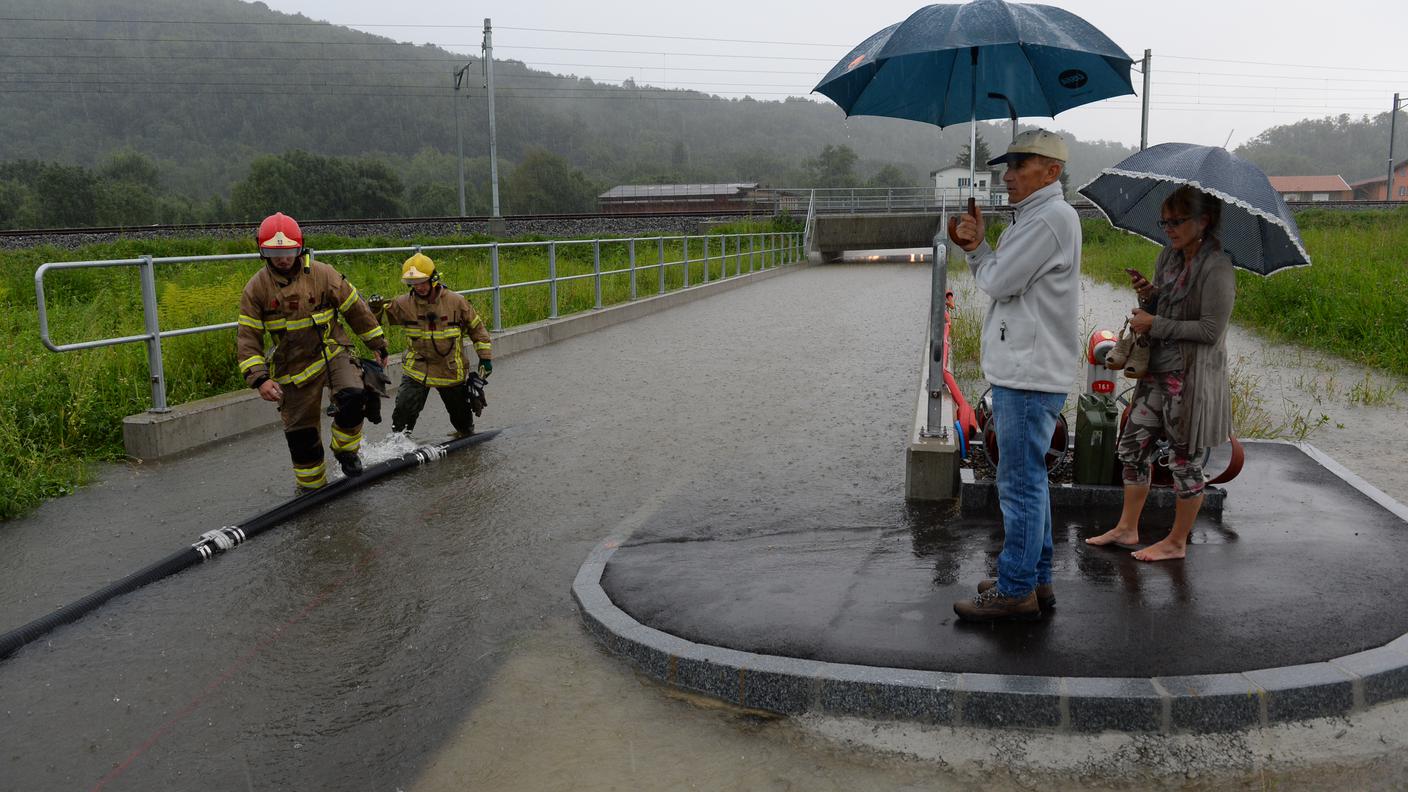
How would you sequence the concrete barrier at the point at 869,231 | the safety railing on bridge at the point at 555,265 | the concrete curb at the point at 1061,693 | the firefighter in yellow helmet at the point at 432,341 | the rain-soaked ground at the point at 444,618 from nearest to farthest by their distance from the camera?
1. the rain-soaked ground at the point at 444,618
2. the concrete curb at the point at 1061,693
3. the safety railing on bridge at the point at 555,265
4. the firefighter in yellow helmet at the point at 432,341
5. the concrete barrier at the point at 869,231

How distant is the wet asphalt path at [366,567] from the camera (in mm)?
3410

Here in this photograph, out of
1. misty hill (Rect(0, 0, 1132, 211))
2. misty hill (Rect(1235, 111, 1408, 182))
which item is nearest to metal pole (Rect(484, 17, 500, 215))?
misty hill (Rect(0, 0, 1132, 211))

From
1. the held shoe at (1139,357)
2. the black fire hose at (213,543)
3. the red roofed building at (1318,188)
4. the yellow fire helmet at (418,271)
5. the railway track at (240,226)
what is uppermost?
the red roofed building at (1318,188)

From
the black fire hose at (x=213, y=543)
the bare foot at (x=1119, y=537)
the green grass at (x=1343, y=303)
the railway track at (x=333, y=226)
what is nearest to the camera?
the black fire hose at (x=213, y=543)

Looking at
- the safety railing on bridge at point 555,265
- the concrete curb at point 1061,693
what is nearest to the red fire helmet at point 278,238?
the safety railing on bridge at point 555,265

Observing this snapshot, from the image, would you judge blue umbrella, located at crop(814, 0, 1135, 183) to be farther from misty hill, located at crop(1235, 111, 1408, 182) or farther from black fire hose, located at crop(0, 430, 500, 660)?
misty hill, located at crop(1235, 111, 1408, 182)

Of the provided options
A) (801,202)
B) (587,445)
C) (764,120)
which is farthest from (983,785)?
(764,120)

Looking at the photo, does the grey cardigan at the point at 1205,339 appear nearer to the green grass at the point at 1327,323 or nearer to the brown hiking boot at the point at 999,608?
the brown hiking boot at the point at 999,608

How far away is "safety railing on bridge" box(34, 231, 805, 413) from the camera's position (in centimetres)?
729

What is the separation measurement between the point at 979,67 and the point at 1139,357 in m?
1.60

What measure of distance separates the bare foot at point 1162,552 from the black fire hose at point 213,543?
4462mm

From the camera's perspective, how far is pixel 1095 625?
3992 millimetres

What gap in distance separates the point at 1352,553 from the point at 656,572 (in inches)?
128

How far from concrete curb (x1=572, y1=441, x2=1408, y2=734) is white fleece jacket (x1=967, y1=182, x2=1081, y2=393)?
1060 millimetres
